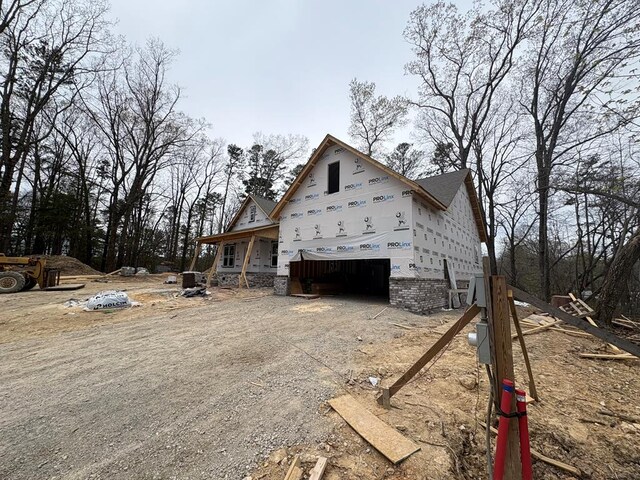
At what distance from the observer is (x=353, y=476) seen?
1943 millimetres

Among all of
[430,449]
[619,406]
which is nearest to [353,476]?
[430,449]

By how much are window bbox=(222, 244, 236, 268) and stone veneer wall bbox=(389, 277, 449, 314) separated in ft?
42.2

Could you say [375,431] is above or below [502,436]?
below

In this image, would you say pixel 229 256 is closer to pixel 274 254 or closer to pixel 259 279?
pixel 259 279

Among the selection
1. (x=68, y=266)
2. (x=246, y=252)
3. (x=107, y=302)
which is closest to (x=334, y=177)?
(x=246, y=252)

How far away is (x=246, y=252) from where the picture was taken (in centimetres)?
1686

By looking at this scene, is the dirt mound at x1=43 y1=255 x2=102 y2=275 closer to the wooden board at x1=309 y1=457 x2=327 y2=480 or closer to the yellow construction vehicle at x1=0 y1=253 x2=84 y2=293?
the yellow construction vehicle at x1=0 y1=253 x2=84 y2=293

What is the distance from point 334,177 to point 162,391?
10680 mm

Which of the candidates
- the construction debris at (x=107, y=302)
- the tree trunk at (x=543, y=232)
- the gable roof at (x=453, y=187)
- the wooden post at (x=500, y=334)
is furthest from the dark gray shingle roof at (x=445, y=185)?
the construction debris at (x=107, y=302)

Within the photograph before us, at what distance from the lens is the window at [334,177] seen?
1211 centimetres

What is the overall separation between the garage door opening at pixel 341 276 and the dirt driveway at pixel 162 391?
6441 mm

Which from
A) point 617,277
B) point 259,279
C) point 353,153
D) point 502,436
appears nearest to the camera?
point 502,436

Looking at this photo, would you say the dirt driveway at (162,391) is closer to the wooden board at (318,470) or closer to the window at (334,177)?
the wooden board at (318,470)

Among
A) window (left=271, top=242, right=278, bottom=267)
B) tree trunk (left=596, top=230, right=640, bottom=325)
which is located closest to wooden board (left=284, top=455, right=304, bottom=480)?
tree trunk (left=596, top=230, right=640, bottom=325)
